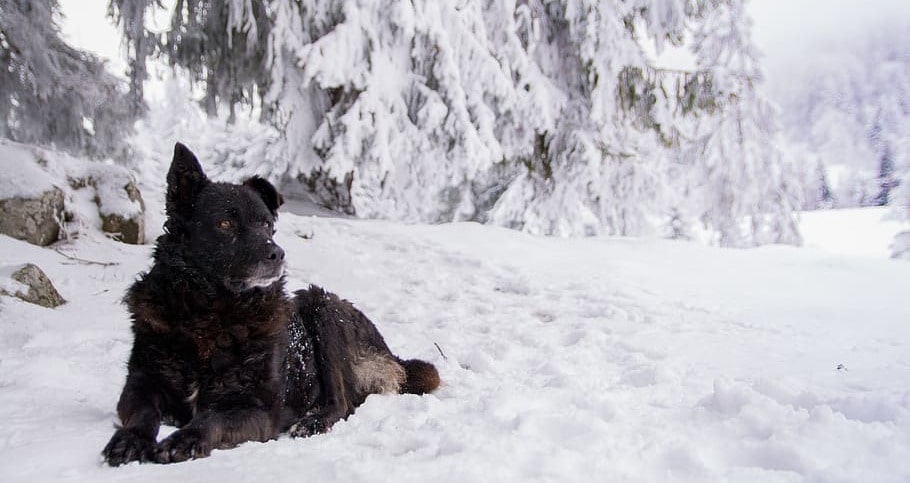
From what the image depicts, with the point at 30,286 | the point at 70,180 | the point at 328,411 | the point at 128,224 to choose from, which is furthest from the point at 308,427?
the point at 70,180

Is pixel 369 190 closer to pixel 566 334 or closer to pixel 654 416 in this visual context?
pixel 566 334

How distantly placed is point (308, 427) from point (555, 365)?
181cm

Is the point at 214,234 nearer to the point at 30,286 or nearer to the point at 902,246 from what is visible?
the point at 30,286

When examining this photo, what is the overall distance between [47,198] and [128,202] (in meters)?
1.04

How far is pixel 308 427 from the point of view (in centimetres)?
283

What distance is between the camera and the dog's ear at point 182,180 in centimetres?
289

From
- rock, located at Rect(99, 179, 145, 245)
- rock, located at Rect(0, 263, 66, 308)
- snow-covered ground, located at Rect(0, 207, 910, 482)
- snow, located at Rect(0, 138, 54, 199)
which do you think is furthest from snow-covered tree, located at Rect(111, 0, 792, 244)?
rock, located at Rect(0, 263, 66, 308)

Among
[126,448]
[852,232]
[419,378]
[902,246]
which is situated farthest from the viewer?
[852,232]

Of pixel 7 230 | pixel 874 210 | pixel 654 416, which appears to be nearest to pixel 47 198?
pixel 7 230

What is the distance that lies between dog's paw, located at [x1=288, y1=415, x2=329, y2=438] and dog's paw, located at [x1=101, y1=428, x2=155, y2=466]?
29.8 inches

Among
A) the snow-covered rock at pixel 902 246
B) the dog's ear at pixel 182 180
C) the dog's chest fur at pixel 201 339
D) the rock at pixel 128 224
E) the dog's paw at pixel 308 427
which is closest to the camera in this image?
the dog's chest fur at pixel 201 339

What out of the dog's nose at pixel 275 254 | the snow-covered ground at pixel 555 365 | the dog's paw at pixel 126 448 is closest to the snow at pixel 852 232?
the snow-covered ground at pixel 555 365

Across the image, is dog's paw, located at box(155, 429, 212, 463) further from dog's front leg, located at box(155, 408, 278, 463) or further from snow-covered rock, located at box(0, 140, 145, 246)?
snow-covered rock, located at box(0, 140, 145, 246)

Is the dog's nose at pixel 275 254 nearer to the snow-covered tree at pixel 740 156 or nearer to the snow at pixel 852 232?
the snow-covered tree at pixel 740 156
